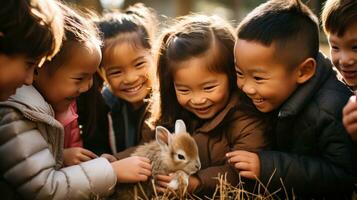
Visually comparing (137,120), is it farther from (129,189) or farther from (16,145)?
(16,145)

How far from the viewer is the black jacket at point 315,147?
10.0ft

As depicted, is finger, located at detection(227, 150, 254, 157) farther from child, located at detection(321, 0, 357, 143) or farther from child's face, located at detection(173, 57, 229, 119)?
child, located at detection(321, 0, 357, 143)

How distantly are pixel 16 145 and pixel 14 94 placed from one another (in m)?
0.29

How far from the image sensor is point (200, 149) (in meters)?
3.49

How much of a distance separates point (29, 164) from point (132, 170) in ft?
2.07

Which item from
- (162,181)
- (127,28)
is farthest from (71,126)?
(127,28)

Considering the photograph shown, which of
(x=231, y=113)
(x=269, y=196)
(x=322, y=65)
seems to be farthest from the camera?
(x=231, y=113)

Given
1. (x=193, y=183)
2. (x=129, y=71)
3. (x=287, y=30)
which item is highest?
(x=287, y=30)

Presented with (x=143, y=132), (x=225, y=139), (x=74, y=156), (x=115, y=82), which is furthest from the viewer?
(x=115, y=82)

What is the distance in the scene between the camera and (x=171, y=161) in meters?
3.18

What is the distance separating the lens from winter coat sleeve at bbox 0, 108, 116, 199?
2.87m

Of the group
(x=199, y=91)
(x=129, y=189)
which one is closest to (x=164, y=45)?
(x=199, y=91)

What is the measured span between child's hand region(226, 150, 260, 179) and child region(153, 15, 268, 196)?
17 centimetres

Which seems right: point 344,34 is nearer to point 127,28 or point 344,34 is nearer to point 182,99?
point 182,99
